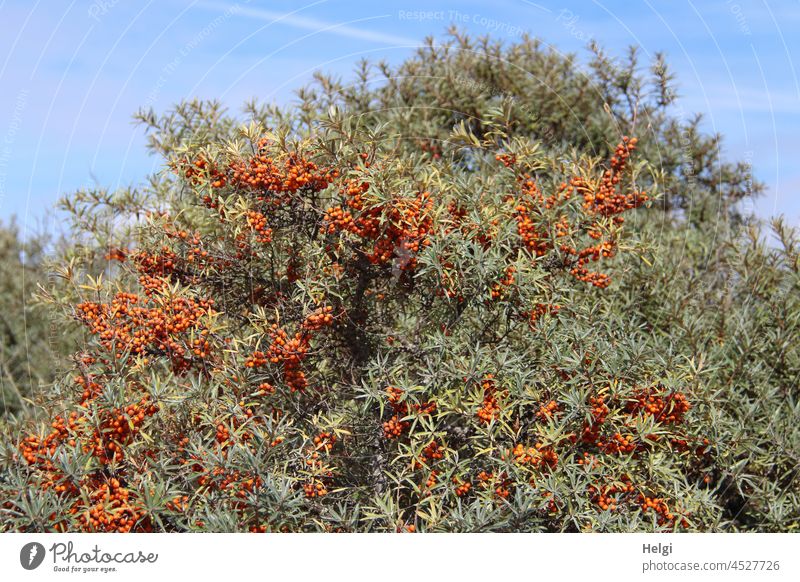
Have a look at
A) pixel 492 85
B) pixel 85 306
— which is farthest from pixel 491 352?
pixel 492 85

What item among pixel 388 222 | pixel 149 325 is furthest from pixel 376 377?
pixel 149 325

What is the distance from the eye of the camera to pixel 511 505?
4.07 meters

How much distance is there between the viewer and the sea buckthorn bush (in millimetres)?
4156

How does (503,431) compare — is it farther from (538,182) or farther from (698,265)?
(698,265)

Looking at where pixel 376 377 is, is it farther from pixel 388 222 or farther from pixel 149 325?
pixel 149 325

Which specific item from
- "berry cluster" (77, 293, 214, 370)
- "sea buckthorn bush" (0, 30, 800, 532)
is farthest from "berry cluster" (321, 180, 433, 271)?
"berry cluster" (77, 293, 214, 370)

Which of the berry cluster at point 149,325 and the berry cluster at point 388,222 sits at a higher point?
the berry cluster at point 388,222

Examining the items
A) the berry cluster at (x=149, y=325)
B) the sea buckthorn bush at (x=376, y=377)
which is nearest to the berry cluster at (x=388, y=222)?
the sea buckthorn bush at (x=376, y=377)

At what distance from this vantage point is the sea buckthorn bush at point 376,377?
13.6 ft

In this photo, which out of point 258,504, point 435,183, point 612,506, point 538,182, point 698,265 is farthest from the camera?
point 698,265

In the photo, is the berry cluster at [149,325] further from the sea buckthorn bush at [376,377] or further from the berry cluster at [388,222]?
the berry cluster at [388,222]

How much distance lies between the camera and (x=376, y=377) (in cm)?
461

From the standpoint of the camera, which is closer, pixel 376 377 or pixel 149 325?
pixel 149 325

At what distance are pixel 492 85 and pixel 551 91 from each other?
693 mm
